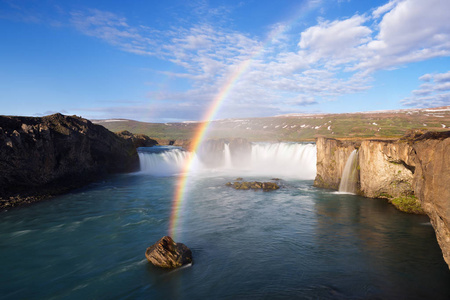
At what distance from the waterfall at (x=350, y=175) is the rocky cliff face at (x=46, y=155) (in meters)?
29.7

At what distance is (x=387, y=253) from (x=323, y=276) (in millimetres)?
4546

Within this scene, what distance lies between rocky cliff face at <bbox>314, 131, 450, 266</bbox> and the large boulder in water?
9.86 m

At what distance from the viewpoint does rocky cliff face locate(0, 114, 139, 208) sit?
75.2ft

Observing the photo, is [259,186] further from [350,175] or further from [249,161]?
[249,161]

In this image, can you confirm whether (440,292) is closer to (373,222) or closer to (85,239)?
(373,222)

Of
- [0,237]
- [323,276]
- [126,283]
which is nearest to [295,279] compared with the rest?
[323,276]

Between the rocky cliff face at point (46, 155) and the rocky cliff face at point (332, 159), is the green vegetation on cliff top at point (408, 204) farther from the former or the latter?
the rocky cliff face at point (46, 155)

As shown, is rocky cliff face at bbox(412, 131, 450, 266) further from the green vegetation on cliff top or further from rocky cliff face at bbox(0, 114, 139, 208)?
rocky cliff face at bbox(0, 114, 139, 208)

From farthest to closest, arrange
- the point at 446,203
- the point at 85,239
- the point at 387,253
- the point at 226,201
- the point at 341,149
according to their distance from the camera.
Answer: the point at 341,149
the point at 226,201
the point at 85,239
the point at 387,253
the point at 446,203

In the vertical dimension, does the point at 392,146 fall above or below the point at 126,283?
above

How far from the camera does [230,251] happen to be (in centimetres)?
1339

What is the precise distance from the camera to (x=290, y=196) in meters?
25.4

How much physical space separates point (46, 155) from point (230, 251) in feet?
75.7

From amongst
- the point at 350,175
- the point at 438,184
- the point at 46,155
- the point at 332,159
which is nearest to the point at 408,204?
the point at 350,175
